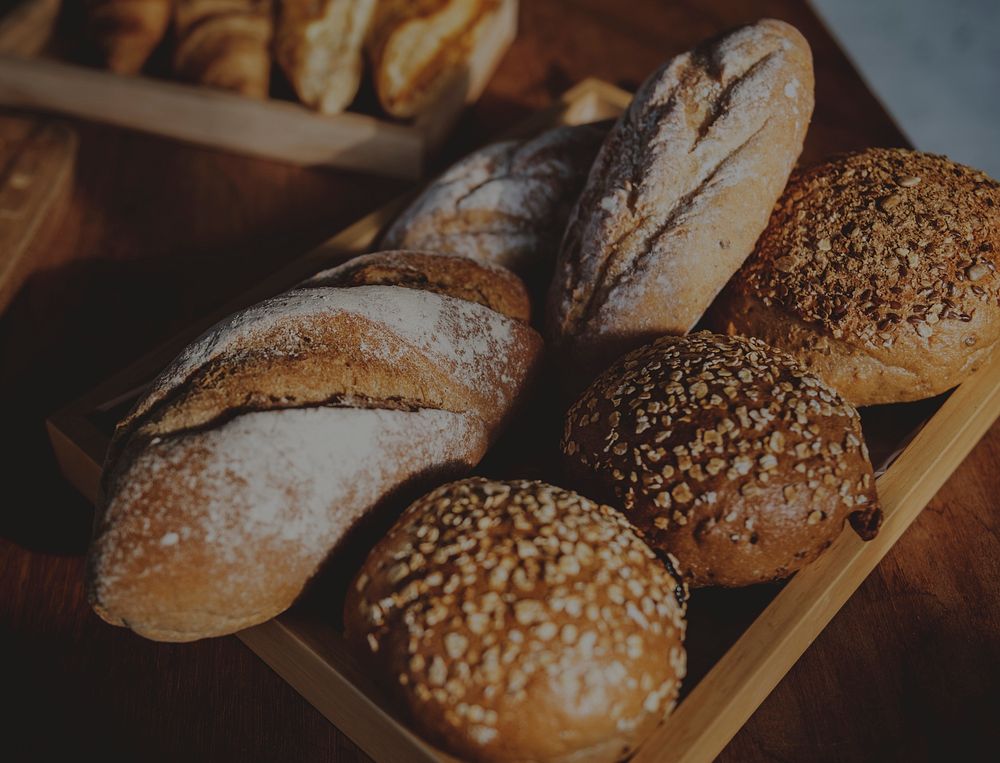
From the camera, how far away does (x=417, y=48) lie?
6.38ft

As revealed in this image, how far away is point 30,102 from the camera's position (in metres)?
2.01

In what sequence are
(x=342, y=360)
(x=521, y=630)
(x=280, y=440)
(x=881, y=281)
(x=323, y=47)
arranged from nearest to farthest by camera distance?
1. (x=521, y=630)
2. (x=280, y=440)
3. (x=342, y=360)
4. (x=881, y=281)
5. (x=323, y=47)

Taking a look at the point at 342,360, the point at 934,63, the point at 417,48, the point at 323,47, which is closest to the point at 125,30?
the point at 323,47

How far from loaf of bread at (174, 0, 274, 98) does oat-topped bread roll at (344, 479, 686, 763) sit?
135cm

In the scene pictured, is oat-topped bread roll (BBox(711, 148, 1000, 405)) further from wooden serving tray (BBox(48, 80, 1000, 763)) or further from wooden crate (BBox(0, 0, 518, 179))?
wooden crate (BBox(0, 0, 518, 179))

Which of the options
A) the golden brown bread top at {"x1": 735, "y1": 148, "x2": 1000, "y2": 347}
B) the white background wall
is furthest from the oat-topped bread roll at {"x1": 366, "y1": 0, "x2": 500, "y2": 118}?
the white background wall

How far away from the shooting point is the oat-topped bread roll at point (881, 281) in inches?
47.7

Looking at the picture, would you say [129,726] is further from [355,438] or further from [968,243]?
[968,243]

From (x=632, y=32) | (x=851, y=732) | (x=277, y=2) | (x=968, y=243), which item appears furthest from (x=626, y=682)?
(x=632, y=32)

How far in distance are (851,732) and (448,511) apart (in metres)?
0.58

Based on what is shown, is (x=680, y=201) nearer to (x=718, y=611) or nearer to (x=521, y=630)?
(x=718, y=611)

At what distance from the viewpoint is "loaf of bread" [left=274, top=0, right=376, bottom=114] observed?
74.4 inches

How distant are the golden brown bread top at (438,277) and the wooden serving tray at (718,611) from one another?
23 centimetres

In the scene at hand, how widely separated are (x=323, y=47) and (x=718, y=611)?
1.49 m
